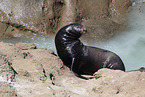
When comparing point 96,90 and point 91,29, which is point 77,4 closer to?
point 91,29

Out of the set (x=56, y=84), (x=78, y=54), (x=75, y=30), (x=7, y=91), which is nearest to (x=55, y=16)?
(x=75, y=30)

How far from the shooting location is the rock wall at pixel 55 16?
296 inches

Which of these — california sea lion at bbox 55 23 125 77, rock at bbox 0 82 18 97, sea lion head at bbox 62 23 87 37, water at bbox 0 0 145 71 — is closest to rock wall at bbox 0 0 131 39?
water at bbox 0 0 145 71

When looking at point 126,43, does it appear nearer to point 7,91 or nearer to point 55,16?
point 55,16

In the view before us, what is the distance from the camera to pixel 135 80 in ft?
9.30

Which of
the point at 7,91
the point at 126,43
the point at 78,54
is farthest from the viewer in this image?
the point at 126,43

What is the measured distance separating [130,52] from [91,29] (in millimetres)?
1718

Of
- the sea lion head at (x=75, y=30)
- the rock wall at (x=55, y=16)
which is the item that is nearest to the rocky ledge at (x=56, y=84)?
the sea lion head at (x=75, y=30)

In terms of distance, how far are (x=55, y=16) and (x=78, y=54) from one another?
3200 mm

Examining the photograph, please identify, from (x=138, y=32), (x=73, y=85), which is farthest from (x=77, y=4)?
(x=73, y=85)

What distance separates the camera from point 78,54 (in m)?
5.23

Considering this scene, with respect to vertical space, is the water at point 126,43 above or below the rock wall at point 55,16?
below

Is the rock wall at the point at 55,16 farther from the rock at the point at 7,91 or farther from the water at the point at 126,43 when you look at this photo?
the rock at the point at 7,91

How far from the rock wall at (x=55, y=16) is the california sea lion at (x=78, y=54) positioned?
7.46 feet
